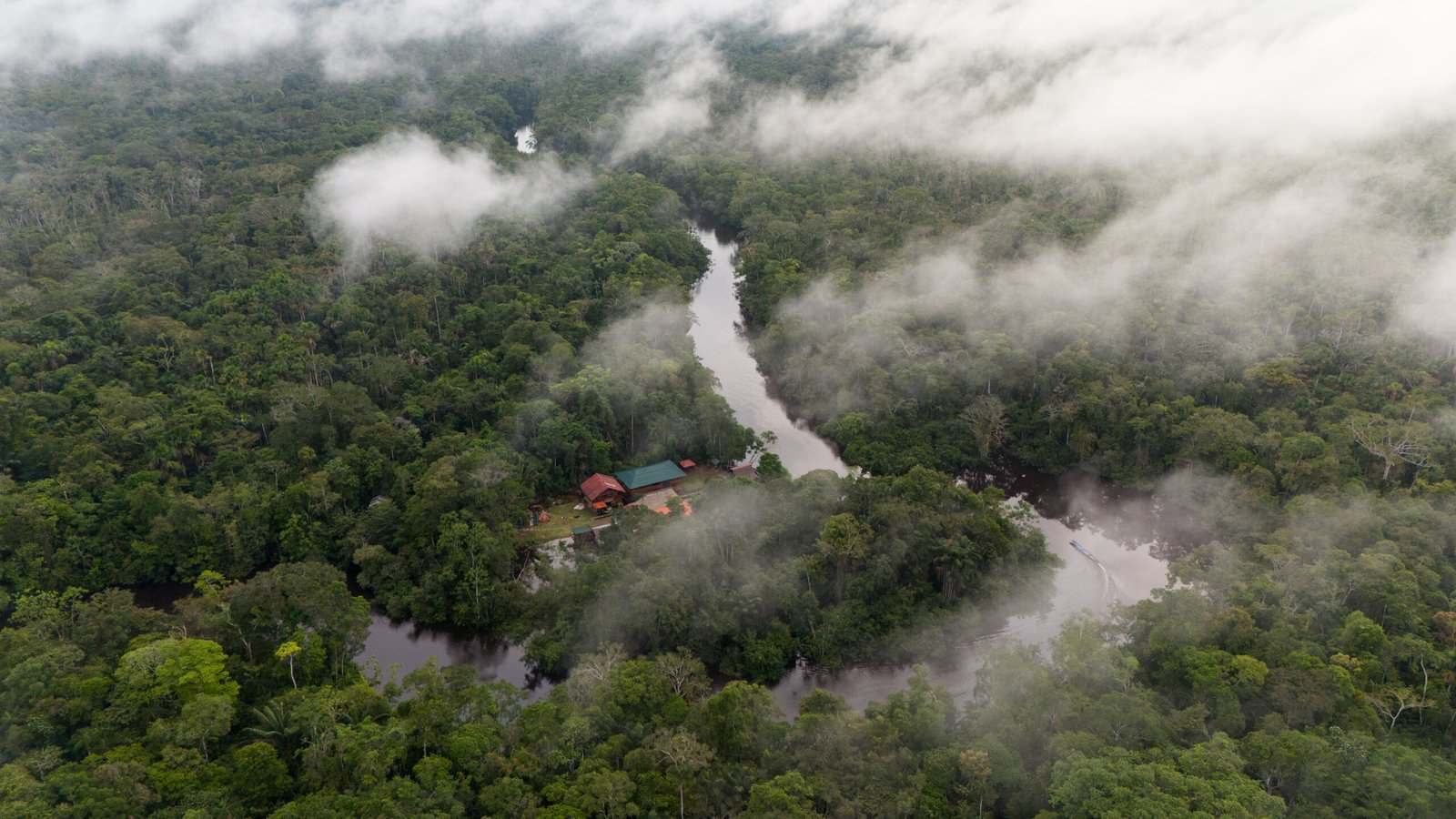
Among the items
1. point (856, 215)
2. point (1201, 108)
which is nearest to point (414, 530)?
point (856, 215)

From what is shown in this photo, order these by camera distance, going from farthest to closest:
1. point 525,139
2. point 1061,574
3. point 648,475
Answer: point 525,139 → point 648,475 → point 1061,574

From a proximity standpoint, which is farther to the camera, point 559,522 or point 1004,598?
point 559,522

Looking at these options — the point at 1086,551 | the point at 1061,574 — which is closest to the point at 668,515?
the point at 1061,574

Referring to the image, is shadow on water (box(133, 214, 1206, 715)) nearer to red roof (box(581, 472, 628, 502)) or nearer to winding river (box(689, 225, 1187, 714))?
winding river (box(689, 225, 1187, 714))

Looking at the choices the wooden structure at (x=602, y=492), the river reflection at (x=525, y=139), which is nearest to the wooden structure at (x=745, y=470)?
the wooden structure at (x=602, y=492)

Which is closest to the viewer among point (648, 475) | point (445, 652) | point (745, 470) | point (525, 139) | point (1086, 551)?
point (445, 652)

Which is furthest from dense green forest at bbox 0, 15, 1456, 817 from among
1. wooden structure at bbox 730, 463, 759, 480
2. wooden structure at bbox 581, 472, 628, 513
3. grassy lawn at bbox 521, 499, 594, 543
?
wooden structure at bbox 581, 472, 628, 513

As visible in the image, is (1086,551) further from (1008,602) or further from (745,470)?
(745,470)

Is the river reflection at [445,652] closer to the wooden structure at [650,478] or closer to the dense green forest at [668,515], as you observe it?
the dense green forest at [668,515]
